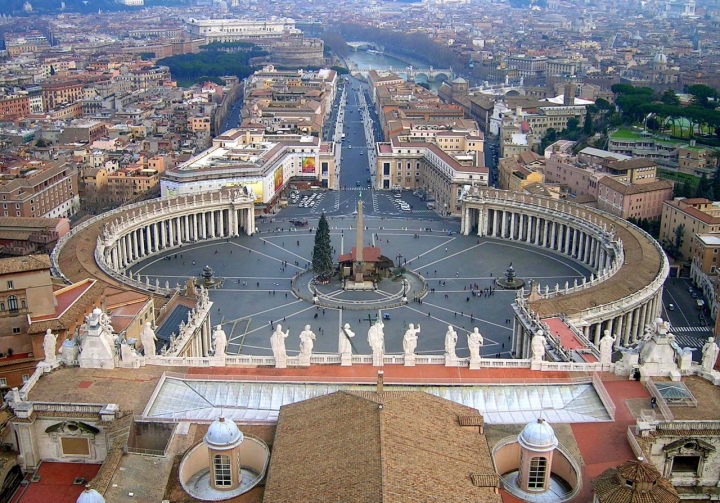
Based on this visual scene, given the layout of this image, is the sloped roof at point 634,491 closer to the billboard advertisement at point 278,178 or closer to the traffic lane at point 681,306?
the traffic lane at point 681,306

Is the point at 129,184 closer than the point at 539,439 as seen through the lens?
No

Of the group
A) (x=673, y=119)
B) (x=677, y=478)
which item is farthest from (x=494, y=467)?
(x=673, y=119)

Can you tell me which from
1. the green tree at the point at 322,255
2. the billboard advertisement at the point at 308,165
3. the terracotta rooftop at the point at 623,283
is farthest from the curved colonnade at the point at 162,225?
the terracotta rooftop at the point at 623,283

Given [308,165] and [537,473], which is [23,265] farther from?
[308,165]

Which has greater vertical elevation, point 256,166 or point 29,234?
point 256,166

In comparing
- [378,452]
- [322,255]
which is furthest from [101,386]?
[322,255]

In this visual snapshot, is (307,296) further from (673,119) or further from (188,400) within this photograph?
(673,119)

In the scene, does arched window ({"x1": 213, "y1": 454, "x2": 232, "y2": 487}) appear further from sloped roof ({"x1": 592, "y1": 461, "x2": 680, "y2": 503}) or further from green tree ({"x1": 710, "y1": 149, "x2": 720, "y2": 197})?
green tree ({"x1": 710, "y1": 149, "x2": 720, "y2": 197})
